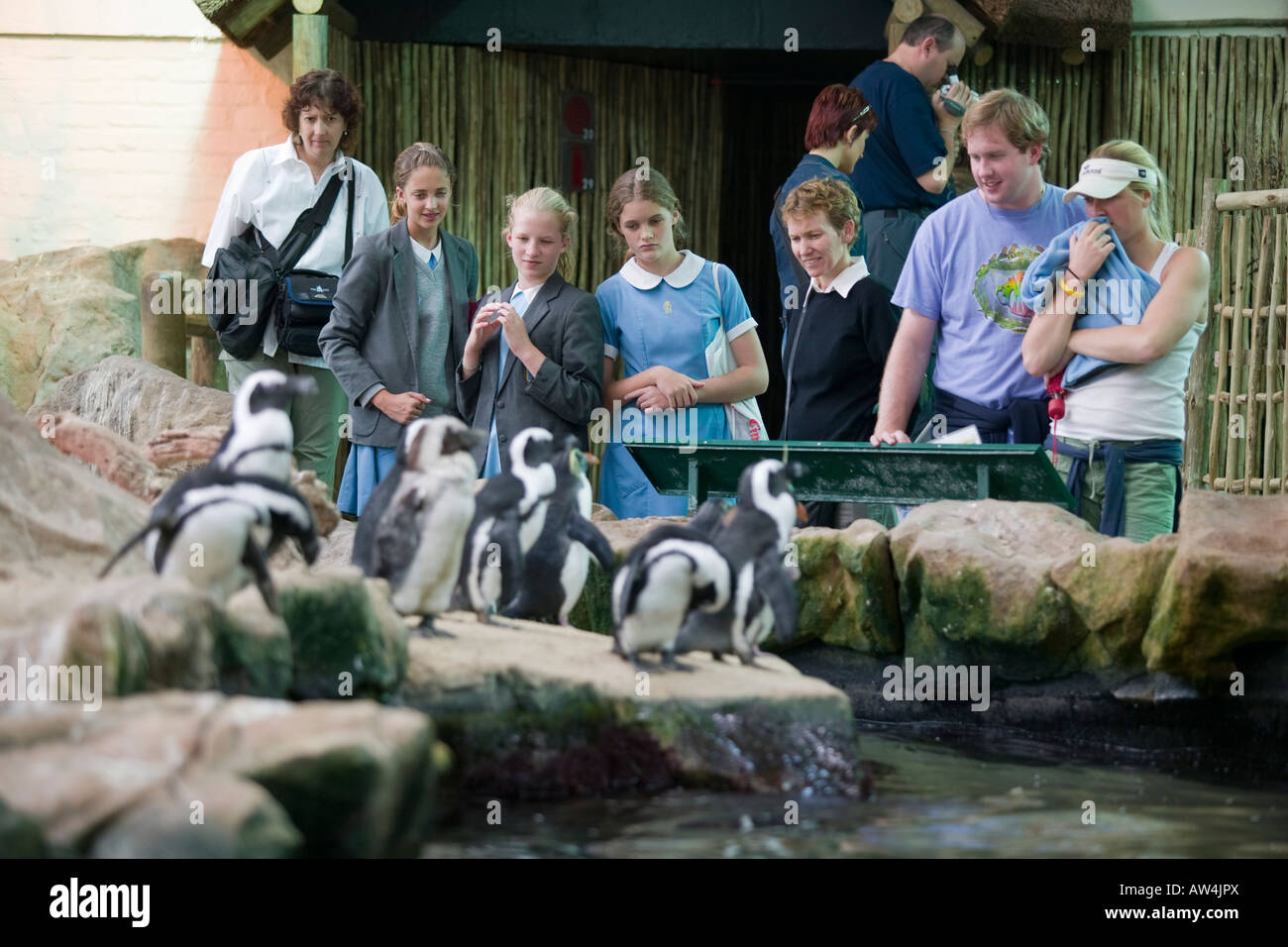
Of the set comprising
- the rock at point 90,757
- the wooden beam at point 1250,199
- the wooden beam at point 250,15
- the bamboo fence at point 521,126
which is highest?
the wooden beam at point 250,15

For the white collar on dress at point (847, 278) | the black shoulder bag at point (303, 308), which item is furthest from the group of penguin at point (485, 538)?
the black shoulder bag at point (303, 308)

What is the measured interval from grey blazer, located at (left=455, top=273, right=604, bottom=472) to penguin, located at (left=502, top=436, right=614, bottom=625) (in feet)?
2.28

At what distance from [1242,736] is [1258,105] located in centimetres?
486

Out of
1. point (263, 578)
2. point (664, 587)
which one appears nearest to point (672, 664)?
point (664, 587)

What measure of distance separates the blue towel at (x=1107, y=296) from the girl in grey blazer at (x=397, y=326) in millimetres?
2218

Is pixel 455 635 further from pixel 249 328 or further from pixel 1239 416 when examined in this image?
pixel 1239 416

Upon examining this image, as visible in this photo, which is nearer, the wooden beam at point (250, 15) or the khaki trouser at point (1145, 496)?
the khaki trouser at point (1145, 496)

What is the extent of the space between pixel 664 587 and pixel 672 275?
7.33 ft

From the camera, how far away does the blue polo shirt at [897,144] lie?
6.46 metres

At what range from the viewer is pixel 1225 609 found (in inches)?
172

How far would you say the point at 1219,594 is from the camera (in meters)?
4.36

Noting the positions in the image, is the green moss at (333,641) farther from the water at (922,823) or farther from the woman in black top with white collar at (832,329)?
the woman in black top with white collar at (832,329)

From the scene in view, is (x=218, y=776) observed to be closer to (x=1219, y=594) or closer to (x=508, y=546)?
(x=508, y=546)
